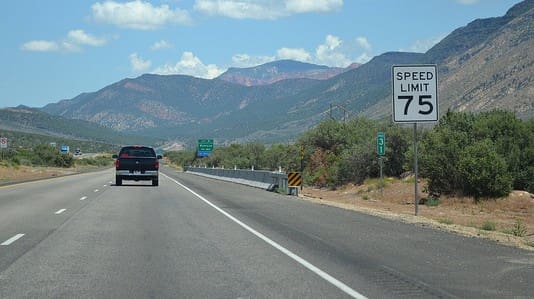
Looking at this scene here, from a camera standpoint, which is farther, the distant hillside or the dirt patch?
the distant hillside

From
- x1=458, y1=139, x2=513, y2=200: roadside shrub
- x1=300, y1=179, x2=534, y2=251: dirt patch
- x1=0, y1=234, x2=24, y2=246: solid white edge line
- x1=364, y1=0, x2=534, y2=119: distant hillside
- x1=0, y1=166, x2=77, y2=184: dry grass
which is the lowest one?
x1=300, y1=179, x2=534, y2=251: dirt patch

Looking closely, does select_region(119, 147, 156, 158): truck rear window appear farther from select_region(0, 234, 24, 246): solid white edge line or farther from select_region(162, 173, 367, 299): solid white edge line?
select_region(0, 234, 24, 246): solid white edge line

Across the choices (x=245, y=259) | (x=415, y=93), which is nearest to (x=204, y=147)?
(x=415, y=93)

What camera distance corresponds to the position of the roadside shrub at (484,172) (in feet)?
90.9

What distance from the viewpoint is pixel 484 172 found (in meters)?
27.5

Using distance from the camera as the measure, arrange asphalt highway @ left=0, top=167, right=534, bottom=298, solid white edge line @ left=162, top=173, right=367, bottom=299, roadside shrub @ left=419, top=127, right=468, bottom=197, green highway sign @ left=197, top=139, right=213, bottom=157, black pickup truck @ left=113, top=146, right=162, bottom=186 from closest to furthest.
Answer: solid white edge line @ left=162, top=173, right=367, bottom=299 → asphalt highway @ left=0, top=167, right=534, bottom=298 → roadside shrub @ left=419, top=127, right=468, bottom=197 → black pickup truck @ left=113, top=146, right=162, bottom=186 → green highway sign @ left=197, top=139, right=213, bottom=157

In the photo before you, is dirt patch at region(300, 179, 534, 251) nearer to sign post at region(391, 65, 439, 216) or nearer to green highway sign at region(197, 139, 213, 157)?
sign post at region(391, 65, 439, 216)

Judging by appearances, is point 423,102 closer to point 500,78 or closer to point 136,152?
point 136,152

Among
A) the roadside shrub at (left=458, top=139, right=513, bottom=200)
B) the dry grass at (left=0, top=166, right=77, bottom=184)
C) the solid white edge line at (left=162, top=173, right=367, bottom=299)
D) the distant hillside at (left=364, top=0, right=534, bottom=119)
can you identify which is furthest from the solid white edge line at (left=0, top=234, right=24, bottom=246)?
the distant hillside at (left=364, top=0, right=534, bottom=119)

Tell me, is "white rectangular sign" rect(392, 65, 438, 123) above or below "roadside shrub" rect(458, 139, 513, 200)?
above

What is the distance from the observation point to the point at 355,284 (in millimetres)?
9438

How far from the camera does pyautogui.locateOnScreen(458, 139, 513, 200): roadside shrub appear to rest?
2770 cm

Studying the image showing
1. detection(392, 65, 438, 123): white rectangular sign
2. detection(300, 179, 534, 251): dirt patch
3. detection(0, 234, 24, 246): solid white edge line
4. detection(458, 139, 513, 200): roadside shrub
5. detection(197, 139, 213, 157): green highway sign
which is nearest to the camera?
detection(0, 234, 24, 246): solid white edge line

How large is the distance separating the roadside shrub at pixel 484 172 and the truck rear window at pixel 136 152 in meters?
17.9
